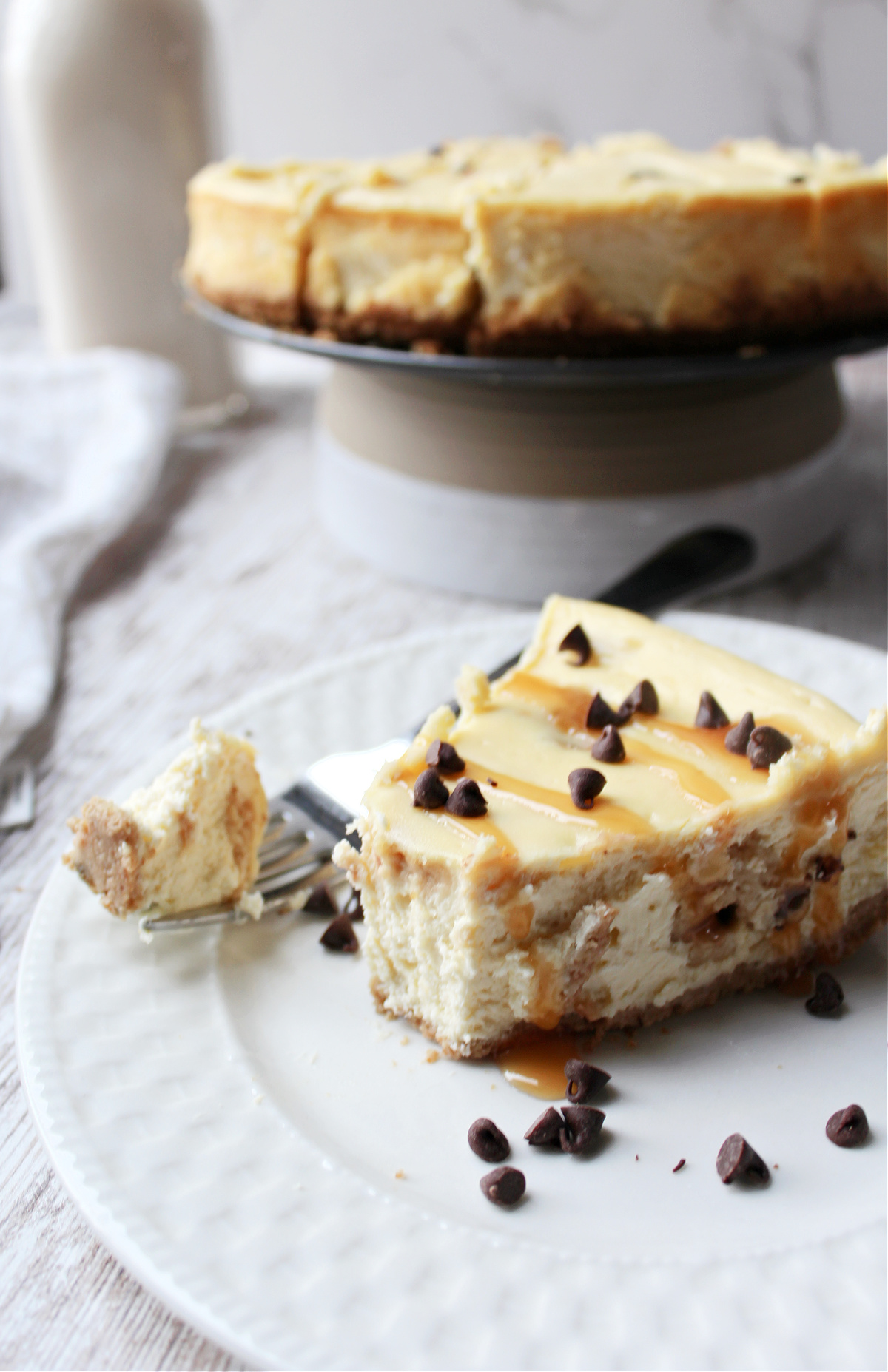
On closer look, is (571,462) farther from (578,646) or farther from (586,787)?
(586,787)

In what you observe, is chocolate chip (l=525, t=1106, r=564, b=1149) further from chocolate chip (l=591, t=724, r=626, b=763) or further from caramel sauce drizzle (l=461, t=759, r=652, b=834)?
chocolate chip (l=591, t=724, r=626, b=763)

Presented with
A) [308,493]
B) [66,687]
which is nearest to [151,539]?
[308,493]

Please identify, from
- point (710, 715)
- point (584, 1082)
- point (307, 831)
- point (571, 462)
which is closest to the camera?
point (584, 1082)

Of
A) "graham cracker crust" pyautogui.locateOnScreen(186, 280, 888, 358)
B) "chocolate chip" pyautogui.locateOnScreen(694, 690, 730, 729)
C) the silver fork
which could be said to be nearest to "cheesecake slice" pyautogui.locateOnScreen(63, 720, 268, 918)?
the silver fork

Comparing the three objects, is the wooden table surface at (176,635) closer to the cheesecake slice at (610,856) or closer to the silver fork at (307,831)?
the silver fork at (307,831)

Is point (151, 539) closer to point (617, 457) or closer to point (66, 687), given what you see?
point (66, 687)

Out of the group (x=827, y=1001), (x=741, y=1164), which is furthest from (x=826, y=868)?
(x=741, y=1164)
